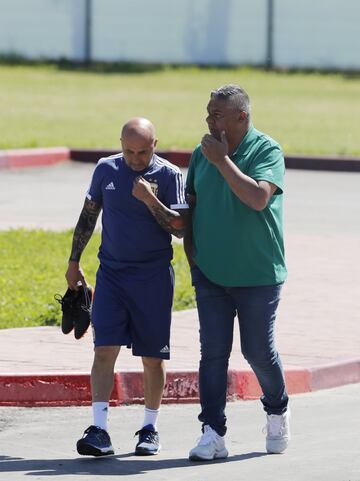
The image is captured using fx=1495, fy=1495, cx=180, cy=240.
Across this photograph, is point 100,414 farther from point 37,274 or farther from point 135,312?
point 37,274

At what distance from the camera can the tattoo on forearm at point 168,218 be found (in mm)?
6918

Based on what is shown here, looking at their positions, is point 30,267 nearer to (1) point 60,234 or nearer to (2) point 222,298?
(1) point 60,234

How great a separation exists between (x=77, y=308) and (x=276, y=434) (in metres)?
1.24

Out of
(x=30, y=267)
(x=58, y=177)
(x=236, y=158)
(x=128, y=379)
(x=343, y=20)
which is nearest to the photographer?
(x=236, y=158)

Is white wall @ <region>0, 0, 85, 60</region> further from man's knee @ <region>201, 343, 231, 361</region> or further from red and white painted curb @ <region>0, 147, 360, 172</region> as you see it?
man's knee @ <region>201, 343, 231, 361</region>

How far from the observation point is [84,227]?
291 inches

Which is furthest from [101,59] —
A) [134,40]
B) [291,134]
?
[291,134]

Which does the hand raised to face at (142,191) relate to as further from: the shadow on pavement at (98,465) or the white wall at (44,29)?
the white wall at (44,29)

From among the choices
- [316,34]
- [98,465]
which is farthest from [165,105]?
[98,465]

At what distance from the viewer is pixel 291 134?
25.5 m

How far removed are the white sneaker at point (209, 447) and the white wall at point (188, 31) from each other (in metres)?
33.8

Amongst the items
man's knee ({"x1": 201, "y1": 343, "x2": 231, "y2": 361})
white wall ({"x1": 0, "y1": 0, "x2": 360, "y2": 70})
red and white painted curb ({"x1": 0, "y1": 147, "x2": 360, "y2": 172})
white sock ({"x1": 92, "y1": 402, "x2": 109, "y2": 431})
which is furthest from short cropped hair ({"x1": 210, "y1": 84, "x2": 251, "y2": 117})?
white wall ({"x1": 0, "y1": 0, "x2": 360, "y2": 70})

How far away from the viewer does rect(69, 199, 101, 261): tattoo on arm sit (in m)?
7.30

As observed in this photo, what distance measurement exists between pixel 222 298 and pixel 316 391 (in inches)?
79.6
